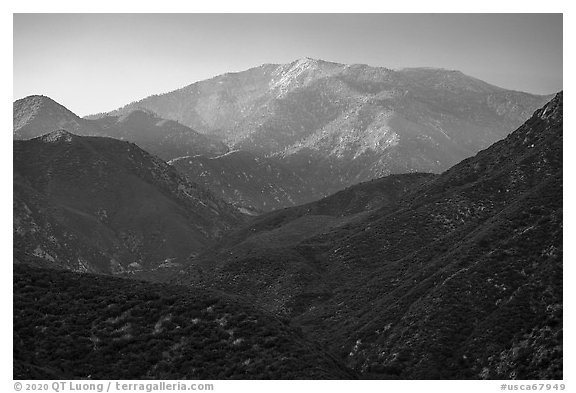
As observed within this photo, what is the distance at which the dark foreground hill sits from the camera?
1983 inches

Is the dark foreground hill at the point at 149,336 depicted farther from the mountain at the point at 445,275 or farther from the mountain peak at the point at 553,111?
the mountain peak at the point at 553,111

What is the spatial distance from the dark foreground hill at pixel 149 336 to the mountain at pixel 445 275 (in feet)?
55.2

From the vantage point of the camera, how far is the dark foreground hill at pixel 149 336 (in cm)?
5038

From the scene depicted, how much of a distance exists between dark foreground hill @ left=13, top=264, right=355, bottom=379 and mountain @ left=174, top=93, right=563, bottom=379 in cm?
1683

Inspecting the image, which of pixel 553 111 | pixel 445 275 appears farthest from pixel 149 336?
pixel 553 111

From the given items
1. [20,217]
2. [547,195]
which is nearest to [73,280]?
[547,195]

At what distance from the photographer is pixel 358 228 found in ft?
444

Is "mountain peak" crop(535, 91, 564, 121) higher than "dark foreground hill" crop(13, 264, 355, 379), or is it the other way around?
"mountain peak" crop(535, 91, 564, 121)

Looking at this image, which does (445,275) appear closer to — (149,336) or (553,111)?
(149,336)

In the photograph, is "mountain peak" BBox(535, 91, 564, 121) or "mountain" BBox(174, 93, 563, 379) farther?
"mountain peak" BBox(535, 91, 564, 121)

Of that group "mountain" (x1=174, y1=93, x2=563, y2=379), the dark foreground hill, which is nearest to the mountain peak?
"mountain" (x1=174, y1=93, x2=563, y2=379)

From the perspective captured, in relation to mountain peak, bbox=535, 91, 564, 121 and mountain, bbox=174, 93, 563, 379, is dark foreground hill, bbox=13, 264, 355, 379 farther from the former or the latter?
mountain peak, bbox=535, 91, 564, 121
